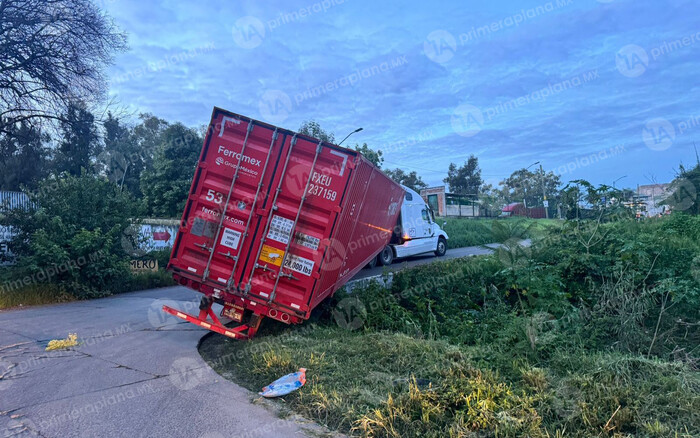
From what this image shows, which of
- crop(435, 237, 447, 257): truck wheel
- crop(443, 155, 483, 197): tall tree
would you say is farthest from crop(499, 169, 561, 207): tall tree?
crop(435, 237, 447, 257): truck wheel

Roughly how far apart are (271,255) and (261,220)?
554 mm

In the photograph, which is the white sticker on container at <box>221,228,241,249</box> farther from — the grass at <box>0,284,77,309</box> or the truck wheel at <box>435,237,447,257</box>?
the truck wheel at <box>435,237,447,257</box>

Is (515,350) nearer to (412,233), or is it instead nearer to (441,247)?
(412,233)

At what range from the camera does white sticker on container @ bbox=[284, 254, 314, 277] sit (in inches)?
257

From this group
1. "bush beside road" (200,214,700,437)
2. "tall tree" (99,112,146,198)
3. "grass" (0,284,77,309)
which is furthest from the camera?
"tall tree" (99,112,146,198)

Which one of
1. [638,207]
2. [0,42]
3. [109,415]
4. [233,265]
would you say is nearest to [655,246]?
[638,207]

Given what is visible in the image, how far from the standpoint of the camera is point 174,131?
31.8 metres

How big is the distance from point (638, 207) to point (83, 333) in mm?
10510

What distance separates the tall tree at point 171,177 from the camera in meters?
30.0

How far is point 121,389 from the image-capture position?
4906 mm

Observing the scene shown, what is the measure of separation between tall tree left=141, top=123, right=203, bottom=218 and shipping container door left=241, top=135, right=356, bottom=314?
25.1 m

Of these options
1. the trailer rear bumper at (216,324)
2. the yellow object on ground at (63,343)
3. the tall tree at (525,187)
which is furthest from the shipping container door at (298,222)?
the tall tree at (525,187)

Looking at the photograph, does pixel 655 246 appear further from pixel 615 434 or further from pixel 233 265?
pixel 233 265

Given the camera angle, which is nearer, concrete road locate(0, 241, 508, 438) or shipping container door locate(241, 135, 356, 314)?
concrete road locate(0, 241, 508, 438)
